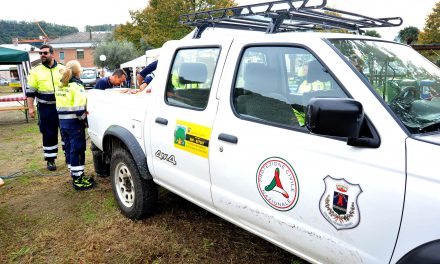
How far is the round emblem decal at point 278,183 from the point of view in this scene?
206 centimetres

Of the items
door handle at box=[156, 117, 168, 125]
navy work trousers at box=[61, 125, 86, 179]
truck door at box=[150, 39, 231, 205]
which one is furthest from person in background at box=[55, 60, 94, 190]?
door handle at box=[156, 117, 168, 125]

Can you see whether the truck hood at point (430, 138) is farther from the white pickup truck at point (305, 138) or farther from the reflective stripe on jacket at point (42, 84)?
the reflective stripe on jacket at point (42, 84)

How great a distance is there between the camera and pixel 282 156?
2.11m

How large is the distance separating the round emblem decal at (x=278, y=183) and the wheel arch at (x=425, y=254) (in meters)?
0.64

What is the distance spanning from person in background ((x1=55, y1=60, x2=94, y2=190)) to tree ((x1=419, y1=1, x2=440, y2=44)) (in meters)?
25.4

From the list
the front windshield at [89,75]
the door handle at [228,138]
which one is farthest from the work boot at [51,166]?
the front windshield at [89,75]

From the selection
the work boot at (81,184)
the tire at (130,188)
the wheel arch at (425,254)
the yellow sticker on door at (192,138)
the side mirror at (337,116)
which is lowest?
the work boot at (81,184)

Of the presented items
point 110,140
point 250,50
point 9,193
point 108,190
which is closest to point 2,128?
point 9,193

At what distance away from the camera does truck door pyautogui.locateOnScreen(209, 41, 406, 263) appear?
170 centimetres

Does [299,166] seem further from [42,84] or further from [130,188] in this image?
[42,84]

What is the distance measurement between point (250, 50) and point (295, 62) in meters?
0.39

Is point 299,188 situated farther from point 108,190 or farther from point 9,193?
point 9,193

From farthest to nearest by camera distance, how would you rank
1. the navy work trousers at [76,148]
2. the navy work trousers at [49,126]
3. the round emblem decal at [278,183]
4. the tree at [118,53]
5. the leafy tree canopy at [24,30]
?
the leafy tree canopy at [24,30] → the tree at [118,53] → the navy work trousers at [49,126] → the navy work trousers at [76,148] → the round emblem decal at [278,183]

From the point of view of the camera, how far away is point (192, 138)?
279 cm
